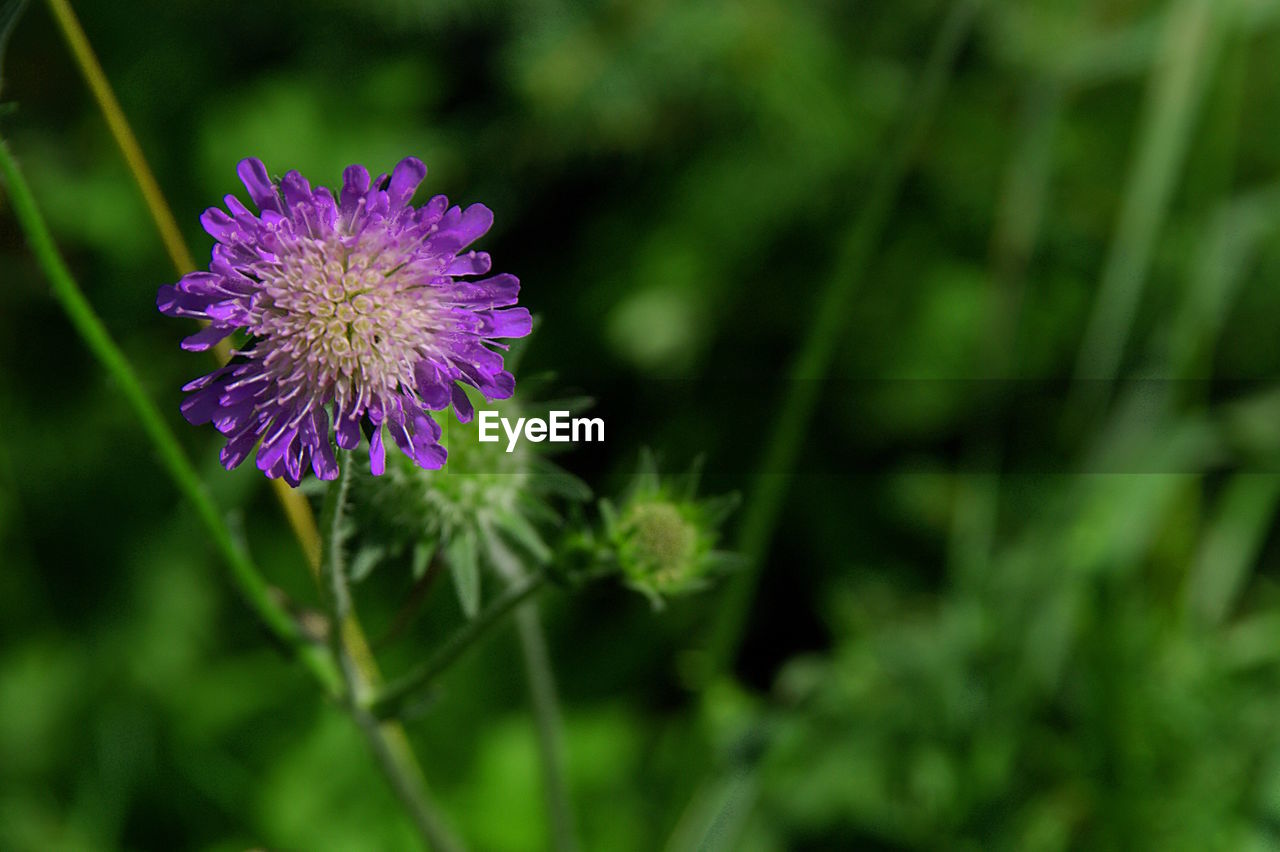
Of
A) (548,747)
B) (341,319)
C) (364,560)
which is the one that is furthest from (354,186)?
(548,747)

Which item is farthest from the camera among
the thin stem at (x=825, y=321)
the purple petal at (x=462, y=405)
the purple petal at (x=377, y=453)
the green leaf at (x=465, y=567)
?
the thin stem at (x=825, y=321)

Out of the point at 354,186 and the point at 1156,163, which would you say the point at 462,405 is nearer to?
the point at 354,186

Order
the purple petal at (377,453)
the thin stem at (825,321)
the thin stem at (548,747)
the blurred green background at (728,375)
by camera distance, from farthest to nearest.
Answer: the blurred green background at (728,375)
the thin stem at (825,321)
the thin stem at (548,747)
the purple petal at (377,453)

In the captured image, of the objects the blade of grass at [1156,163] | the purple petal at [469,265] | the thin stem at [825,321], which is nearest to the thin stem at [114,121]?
the purple petal at [469,265]

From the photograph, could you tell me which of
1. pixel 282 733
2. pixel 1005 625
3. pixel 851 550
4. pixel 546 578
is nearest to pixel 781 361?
pixel 851 550

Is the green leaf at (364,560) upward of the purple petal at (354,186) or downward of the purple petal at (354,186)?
downward

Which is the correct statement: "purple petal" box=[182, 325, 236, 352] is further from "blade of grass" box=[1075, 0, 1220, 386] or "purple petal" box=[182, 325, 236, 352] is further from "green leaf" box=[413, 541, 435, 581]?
"blade of grass" box=[1075, 0, 1220, 386]

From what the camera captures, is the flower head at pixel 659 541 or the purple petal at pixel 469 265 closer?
the purple petal at pixel 469 265

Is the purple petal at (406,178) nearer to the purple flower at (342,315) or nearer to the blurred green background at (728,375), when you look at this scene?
the purple flower at (342,315)

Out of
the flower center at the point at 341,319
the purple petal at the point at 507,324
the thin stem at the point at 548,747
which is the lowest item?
the thin stem at the point at 548,747
